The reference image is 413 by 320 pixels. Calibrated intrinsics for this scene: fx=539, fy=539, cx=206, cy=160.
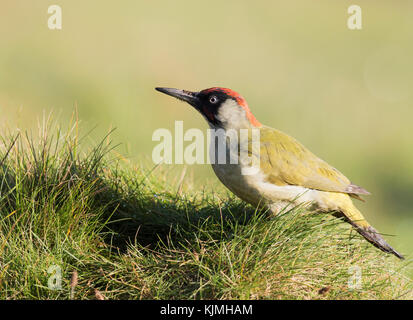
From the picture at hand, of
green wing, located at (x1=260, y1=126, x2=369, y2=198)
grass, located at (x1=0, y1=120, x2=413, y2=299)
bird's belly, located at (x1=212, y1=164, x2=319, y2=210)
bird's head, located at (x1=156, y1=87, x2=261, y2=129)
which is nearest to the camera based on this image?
grass, located at (x1=0, y1=120, x2=413, y2=299)

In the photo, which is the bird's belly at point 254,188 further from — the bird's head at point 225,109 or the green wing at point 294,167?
the bird's head at point 225,109

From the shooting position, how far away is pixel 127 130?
7812 mm

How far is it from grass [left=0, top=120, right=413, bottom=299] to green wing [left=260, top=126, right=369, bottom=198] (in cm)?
30

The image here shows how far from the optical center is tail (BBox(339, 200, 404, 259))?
368 cm

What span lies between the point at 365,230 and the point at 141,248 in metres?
1.58

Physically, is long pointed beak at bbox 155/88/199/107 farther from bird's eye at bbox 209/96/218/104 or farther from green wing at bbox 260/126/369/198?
green wing at bbox 260/126/369/198

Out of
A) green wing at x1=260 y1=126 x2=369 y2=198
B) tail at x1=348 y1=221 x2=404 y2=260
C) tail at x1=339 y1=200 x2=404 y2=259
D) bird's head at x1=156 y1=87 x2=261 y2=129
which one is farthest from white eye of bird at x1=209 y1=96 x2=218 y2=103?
tail at x1=348 y1=221 x2=404 y2=260

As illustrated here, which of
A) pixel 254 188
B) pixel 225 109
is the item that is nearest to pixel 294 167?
pixel 254 188

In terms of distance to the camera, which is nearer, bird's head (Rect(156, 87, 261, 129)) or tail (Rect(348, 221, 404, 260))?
tail (Rect(348, 221, 404, 260))

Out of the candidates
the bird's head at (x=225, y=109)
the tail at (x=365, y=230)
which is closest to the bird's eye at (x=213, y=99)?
the bird's head at (x=225, y=109)

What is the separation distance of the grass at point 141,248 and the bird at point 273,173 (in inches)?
8.6

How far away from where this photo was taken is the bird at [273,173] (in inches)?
140

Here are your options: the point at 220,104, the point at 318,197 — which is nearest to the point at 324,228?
the point at 318,197

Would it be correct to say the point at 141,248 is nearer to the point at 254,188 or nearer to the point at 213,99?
the point at 254,188
